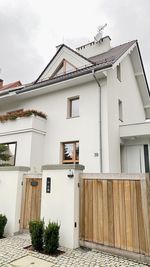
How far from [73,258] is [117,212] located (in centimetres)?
142

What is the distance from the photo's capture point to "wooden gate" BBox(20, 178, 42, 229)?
21.4 ft

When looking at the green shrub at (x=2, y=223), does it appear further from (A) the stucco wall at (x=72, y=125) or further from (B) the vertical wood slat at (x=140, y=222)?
(A) the stucco wall at (x=72, y=125)

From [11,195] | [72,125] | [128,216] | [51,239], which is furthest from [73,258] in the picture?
[72,125]

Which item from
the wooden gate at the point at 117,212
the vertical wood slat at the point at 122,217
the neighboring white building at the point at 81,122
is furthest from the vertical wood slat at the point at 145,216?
the neighboring white building at the point at 81,122

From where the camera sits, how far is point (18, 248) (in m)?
5.03

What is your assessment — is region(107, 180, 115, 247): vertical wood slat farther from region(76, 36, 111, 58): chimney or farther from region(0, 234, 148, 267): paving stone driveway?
region(76, 36, 111, 58): chimney

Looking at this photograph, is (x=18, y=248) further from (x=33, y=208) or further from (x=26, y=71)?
(x=26, y=71)

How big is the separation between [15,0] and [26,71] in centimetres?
1426

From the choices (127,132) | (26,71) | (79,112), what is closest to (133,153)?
(127,132)

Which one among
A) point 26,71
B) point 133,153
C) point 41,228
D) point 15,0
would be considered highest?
point 26,71

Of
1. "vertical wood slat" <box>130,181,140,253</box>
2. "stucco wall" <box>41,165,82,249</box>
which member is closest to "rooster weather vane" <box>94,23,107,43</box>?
"stucco wall" <box>41,165,82,249</box>

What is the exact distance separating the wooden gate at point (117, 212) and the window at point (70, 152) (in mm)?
4612

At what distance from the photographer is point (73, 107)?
1109 cm

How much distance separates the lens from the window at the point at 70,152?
33.3 feet
